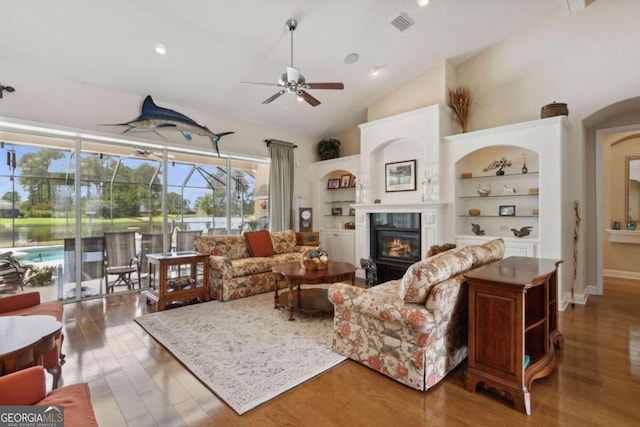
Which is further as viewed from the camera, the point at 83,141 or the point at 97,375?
the point at 83,141

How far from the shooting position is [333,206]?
7.18m

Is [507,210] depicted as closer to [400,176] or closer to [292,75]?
[400,176]

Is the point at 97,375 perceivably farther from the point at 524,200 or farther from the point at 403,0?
the point at 524,200

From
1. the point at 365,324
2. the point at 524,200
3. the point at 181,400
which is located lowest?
the point at 181,400

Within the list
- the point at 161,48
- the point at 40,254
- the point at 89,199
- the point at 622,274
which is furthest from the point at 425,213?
the point at 40,254

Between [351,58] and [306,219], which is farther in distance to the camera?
[306,219]

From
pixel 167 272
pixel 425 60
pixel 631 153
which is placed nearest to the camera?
pixel 167 272

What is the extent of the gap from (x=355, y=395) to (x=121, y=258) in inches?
171

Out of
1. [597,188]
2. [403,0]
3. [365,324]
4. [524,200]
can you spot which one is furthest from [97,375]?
[597,188]

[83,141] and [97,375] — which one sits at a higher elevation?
[83,141]

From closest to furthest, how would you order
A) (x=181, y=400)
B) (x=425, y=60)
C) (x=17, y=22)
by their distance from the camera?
(x=181, y=400) → (x=17, y=22) → (x=425, y=60)

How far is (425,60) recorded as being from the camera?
16.3ft

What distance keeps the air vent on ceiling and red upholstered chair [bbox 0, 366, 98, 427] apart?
480cm

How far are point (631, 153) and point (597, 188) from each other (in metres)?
1.97
